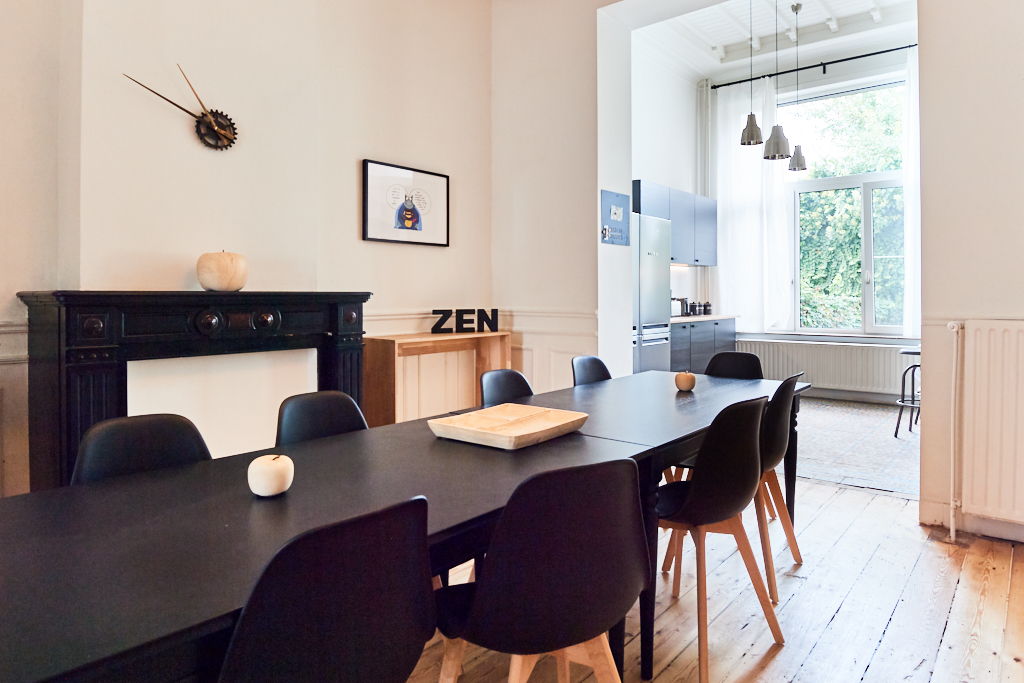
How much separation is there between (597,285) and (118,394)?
3.00 meters

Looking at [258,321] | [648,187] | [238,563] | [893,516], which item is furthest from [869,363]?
[238,563]

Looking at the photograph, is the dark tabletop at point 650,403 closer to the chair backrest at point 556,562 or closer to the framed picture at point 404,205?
the chair backrest at point 556,562

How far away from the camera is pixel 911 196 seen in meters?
6.23

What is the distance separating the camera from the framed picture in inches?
161

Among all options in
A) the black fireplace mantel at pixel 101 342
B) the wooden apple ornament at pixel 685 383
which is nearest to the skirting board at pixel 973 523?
the wooden apple ornament at pixel 685 383

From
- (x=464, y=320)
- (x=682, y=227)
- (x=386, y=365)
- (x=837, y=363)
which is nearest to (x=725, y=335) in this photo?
(x=837, y=363)

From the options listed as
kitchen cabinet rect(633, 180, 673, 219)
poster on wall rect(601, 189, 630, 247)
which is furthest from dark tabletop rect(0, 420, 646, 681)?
A: kitchen cabinet rect(633, 180, 673, 219)

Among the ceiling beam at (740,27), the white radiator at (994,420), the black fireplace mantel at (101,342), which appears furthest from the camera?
the ceiling beam at (740,27)

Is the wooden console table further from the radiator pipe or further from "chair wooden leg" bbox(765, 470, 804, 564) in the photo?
the radiator pipe

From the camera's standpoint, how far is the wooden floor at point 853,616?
198 cm

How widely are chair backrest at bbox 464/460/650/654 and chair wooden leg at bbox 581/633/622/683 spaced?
5.0 inches

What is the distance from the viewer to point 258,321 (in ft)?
10.2

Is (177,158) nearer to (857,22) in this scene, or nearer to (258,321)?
(258,321)

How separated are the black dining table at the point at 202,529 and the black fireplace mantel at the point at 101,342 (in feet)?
4.19
